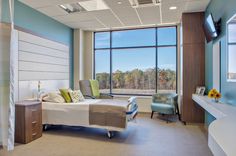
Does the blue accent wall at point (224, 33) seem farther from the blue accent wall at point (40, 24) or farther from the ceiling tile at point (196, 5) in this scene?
the blue accent wall at point (40, 24)

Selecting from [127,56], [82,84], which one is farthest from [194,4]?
[82,84]

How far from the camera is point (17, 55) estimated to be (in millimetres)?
4062

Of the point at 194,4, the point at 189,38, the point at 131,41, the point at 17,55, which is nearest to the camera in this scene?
the point at 17,55

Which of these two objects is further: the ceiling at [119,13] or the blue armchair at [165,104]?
the blue armchair at [165,104]

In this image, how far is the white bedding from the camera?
3.97m

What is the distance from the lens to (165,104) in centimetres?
544

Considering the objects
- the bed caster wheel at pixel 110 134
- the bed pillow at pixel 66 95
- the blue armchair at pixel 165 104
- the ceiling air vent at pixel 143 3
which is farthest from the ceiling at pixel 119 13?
the bed caster wheel at pixel 110 134

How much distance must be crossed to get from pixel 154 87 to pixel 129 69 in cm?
116

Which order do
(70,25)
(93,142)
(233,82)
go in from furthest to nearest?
(70,25), (93,142), (233,82)

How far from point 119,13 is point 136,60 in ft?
7.09

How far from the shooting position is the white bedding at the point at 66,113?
13.0 ft

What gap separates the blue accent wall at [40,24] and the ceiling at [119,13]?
0.49ft

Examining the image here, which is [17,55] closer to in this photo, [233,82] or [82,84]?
[82,84]

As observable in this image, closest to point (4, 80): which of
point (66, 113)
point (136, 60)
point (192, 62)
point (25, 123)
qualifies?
point (25, 123)
